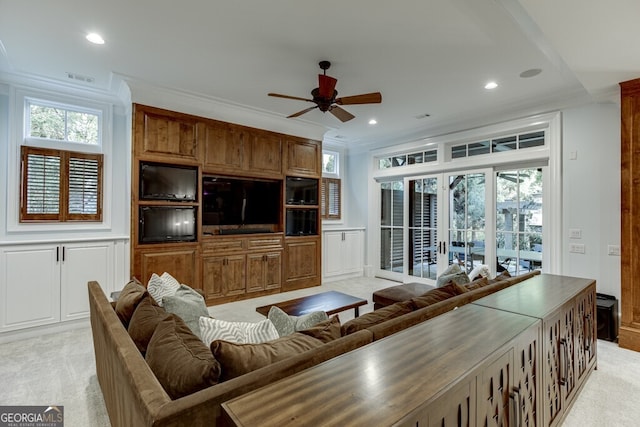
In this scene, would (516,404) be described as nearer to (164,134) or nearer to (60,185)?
(164,134)

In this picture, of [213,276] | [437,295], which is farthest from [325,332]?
[213,276]

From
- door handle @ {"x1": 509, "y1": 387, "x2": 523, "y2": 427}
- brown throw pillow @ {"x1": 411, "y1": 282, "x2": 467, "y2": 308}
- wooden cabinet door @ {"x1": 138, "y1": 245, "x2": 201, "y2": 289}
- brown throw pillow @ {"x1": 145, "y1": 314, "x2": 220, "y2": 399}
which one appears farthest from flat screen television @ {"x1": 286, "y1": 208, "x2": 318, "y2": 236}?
door handle @ {"x1": 509, "y1": 387, "x2": 523, "y2": 427}

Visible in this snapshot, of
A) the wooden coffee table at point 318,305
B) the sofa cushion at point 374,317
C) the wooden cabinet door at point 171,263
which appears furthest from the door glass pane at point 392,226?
→ the sofa cushion at point 374,317

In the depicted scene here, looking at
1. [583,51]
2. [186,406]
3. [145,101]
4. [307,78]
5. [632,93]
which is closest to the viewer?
[186,406]

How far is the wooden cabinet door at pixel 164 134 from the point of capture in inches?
154

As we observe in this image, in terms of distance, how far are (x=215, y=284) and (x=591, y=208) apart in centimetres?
489

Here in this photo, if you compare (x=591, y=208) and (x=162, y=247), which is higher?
(x=591, y=208)

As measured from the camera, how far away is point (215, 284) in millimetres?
4473

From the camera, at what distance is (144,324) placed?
1.50 m

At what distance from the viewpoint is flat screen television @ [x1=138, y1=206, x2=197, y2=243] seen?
156 inches

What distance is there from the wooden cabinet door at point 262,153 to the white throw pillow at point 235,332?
357 cm

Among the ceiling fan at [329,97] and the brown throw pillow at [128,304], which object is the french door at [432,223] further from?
the brown throw pillow at [128,304]

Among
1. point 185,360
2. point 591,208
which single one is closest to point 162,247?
point 185,360

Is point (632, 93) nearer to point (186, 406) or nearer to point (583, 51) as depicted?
point (583, 51)
